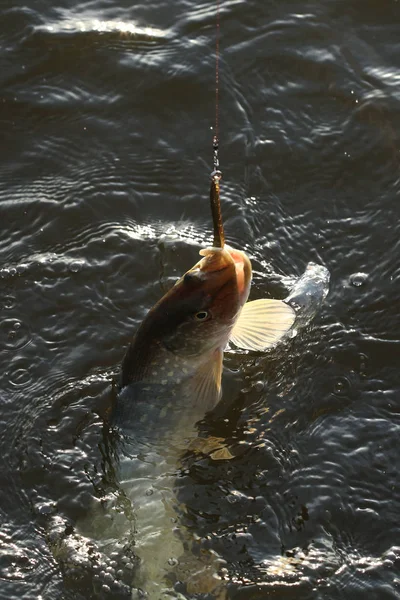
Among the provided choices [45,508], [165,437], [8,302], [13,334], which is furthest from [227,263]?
[8,302]

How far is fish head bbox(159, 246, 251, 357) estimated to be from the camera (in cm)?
352

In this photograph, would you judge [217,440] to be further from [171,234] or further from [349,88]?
[349,88]

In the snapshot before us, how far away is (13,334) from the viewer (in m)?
4.61

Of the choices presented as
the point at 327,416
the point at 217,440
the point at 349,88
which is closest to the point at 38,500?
the point at 217,440

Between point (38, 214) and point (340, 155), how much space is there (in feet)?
6.16

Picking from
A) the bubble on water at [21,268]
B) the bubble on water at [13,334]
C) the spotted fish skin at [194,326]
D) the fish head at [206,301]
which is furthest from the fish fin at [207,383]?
the bubble on water at [21,268]

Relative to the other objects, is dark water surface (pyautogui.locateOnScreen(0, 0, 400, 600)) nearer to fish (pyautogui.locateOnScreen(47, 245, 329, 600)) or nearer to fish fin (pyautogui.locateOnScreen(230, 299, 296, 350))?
fish (pyautogui.locateOnScreen(47, 245, 329, 600))

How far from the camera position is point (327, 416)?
4.17 meters

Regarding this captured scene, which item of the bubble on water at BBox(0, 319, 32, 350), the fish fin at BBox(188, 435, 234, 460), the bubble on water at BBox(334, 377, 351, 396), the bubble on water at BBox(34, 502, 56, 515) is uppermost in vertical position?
the bubble on water at BBox(0, 319, 32, 350)

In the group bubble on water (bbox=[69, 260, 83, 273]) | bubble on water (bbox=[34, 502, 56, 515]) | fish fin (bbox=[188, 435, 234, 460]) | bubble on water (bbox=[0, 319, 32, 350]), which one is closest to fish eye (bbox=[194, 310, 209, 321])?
fish fin (bbox=[188, 435, 234, 460])

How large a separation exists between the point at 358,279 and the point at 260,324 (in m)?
1.00

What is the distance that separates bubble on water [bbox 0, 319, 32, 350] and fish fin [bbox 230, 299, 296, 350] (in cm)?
123

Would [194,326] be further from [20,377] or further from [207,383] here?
[20,377]

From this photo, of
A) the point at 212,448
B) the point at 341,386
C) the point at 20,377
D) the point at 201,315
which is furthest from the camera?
the point at 20,377
